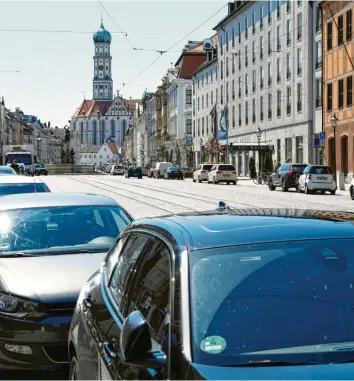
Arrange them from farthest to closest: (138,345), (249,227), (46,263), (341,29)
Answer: (341,29), (46,263), (249,227), (138,345)

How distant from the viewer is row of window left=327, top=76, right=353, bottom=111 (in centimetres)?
4625

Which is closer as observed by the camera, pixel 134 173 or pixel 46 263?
pixel 46 263

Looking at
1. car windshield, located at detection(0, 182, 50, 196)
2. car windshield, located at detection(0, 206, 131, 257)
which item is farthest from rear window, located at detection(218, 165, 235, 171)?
car windshield, located at detection(0, 206, 131, 257)

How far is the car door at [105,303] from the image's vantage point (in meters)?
3.79

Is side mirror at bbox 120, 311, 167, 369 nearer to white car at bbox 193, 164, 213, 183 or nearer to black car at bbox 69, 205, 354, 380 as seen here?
black car at bbox 69, 205, 354, 380

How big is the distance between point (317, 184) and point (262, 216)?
33.7 m

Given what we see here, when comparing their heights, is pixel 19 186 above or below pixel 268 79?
below

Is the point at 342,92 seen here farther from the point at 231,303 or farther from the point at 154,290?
the point at 231,303

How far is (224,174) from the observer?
5556 cm

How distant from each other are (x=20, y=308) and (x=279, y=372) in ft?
10.6

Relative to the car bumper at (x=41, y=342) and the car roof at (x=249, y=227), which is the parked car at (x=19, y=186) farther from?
the car roof at (x=249, y=227)

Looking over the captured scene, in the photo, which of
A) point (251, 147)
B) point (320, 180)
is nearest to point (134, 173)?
point (251, 147)

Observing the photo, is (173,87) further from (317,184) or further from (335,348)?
(335,348)

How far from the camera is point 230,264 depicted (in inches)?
137
